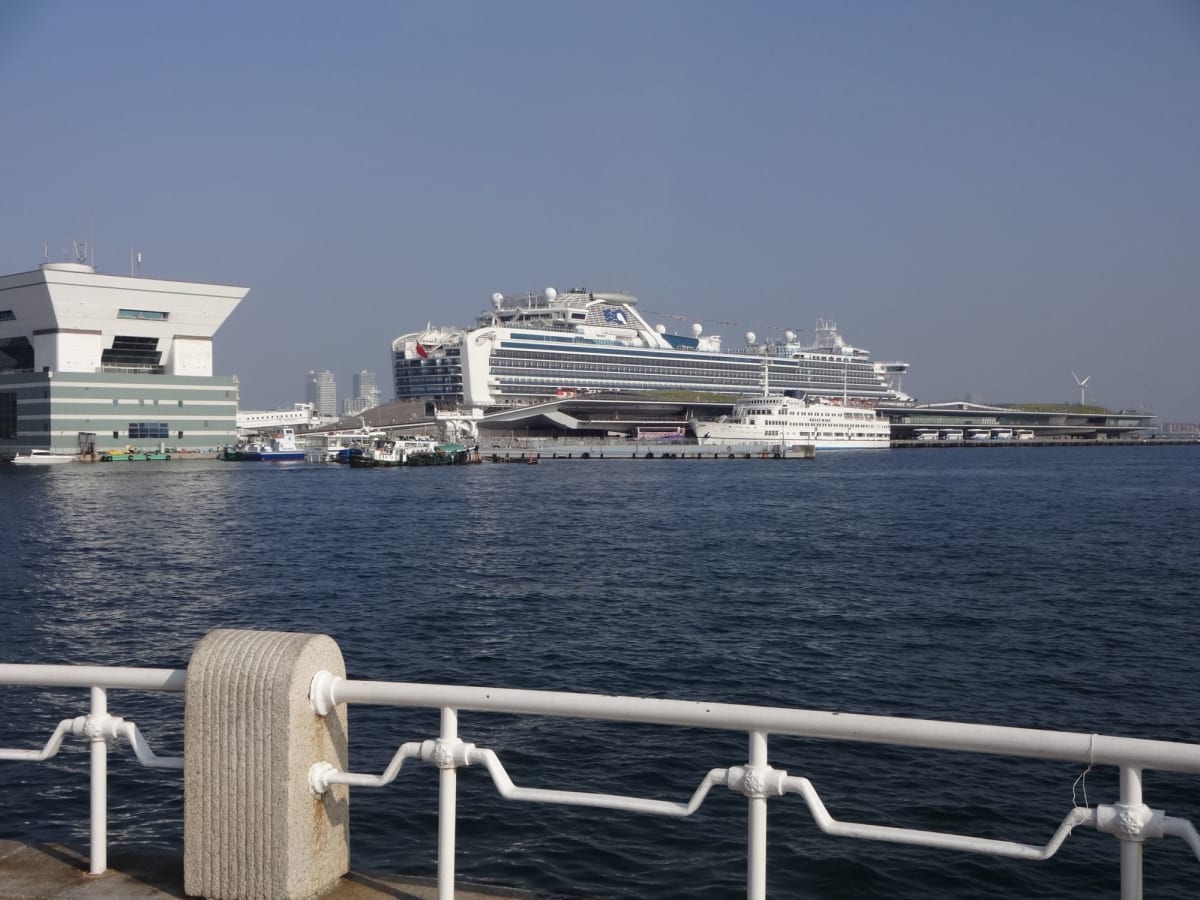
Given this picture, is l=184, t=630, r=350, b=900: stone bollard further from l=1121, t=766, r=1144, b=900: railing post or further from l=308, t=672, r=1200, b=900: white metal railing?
l=1121, t=766, r=1144, b=900: railing post

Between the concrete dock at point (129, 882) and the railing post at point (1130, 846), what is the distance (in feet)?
5.51

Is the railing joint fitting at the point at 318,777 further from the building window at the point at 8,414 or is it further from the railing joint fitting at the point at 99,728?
the building window at the point at 8,414

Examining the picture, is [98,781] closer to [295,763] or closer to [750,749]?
[295,763]

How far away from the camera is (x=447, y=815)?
3.15 m

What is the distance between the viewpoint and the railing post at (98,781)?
3389 mm

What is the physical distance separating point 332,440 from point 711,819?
8563cm

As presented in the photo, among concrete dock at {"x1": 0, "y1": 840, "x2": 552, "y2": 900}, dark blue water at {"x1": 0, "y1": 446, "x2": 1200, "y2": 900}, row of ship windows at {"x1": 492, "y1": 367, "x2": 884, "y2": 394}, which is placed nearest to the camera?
concrete dock at {"x1": 0, "y1": 840, "x2": 552, "y2": 900}

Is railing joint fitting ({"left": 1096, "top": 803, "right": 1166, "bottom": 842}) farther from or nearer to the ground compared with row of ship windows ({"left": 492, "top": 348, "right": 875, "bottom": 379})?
nearer to the ground

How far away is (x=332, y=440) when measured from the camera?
297 ft

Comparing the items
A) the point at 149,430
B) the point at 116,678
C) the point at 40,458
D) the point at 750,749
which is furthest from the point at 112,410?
the point at 750,749

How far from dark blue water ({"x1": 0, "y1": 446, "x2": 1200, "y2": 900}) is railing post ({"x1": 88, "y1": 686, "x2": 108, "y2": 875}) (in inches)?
145

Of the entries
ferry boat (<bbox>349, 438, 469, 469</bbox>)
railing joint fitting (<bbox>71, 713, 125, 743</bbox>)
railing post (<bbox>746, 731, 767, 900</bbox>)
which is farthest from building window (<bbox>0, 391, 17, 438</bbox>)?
railing post (<bbox>746, 731, 767, 900</bbox>)

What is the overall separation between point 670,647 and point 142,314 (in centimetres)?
6712

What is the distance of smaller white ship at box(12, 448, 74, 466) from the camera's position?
223 feet
